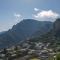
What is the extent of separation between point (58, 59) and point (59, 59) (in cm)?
13

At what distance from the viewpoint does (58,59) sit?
23812mm

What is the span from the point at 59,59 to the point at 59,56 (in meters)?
0.40

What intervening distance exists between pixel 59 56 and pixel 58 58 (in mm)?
301

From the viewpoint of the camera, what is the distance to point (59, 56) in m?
24.0

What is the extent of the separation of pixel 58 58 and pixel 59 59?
169mm

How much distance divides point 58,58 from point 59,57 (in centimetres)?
17

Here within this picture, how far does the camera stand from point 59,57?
23.9 m

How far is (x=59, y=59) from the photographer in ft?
77.9

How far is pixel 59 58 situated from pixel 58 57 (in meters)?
0.19

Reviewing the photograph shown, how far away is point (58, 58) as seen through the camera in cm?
2383

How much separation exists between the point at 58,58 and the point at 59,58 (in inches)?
4.7

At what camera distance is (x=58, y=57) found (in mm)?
23906
